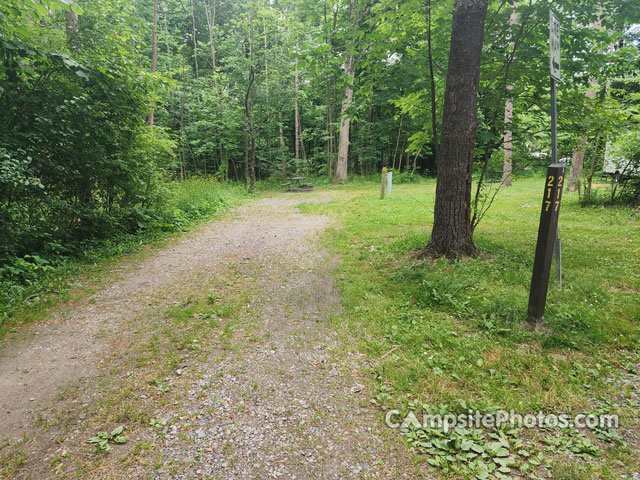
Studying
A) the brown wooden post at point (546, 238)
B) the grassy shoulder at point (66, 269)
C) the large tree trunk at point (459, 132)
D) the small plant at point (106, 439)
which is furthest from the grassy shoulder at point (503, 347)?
the grassy shoulder at point (66, 269)

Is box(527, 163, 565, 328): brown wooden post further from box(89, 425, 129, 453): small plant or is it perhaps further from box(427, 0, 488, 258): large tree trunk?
box(89, 425, 129, 453): small plant

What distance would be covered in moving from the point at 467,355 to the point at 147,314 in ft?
11.7

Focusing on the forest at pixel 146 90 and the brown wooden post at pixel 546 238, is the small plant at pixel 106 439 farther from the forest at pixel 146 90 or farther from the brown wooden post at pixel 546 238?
the brown wooden post at pixel 546 238

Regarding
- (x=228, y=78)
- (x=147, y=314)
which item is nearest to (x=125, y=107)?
(x=147, y=314)

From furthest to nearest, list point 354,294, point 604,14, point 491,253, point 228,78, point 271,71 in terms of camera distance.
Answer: point 228,78 < point 271,71 < point 491,253 < point 604,14 < point 354,294

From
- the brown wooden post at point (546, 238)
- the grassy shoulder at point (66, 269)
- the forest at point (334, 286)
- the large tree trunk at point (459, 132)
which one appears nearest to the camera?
the forest at point (334, 286)

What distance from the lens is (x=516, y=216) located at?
332 inches

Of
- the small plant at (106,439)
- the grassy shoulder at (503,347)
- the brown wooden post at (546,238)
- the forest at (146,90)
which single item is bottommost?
the small plant at (106,439)

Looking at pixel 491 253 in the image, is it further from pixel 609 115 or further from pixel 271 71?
pixel 271 71

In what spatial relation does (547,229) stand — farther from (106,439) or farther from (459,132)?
(106,439)

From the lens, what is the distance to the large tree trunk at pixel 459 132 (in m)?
4.43

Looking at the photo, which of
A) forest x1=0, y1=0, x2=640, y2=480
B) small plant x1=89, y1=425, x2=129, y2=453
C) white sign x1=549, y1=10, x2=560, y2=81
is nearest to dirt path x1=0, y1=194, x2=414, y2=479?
forest x1=0, y1=0, x2=640, y2=480

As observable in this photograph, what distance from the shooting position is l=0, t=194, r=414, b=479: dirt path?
1.96 meters

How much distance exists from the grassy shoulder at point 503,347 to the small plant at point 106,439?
1.81m
